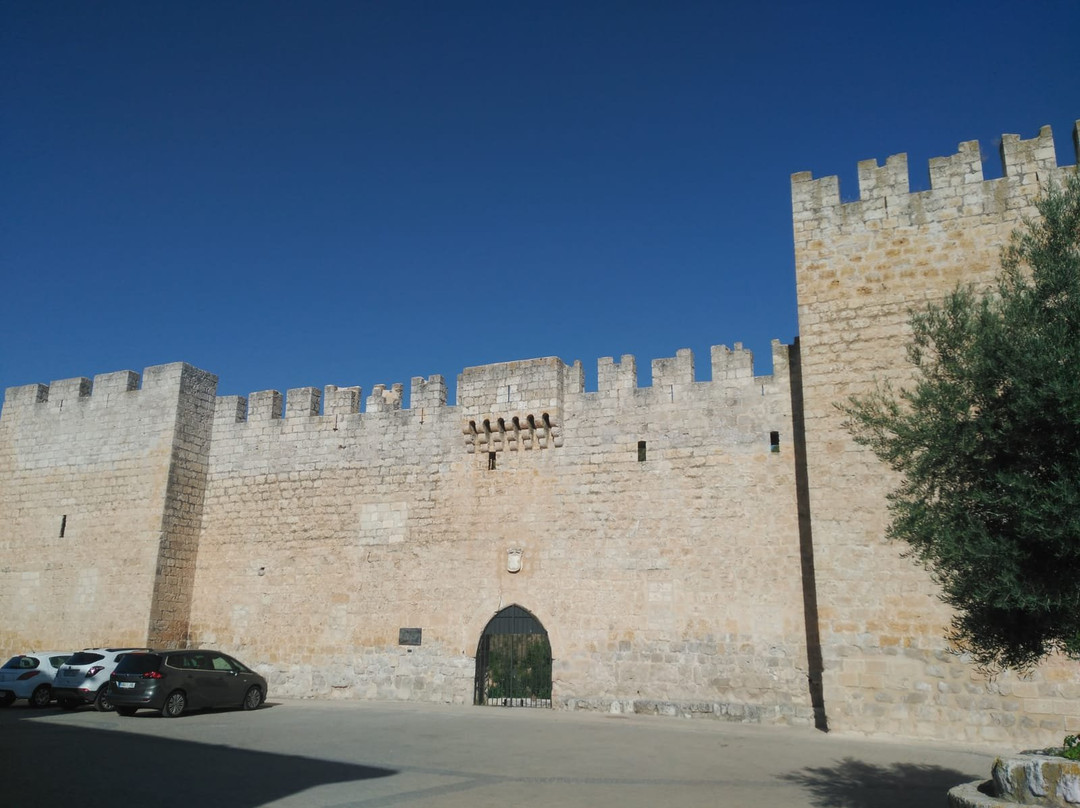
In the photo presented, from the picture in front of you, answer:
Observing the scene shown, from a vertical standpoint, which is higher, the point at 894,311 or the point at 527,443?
the point at 894,311

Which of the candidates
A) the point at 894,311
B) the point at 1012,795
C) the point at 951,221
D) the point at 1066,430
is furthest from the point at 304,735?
the point at 951,221

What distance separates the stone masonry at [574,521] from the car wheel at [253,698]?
6.46ft

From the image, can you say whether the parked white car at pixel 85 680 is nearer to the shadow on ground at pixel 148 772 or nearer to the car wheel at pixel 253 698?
the car wheel at pixel 253 698

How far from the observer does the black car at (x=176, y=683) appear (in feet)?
41.6

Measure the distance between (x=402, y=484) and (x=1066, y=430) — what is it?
42.3ft

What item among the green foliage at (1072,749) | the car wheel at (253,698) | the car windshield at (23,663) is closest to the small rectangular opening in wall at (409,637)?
the car wheel at (253,698)

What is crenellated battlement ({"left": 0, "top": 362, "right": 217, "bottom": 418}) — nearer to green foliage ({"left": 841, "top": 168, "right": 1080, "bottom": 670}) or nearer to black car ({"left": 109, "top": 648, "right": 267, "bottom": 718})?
black car ({"left": 109, "top": 648, "right": 267, "bottom": 718})

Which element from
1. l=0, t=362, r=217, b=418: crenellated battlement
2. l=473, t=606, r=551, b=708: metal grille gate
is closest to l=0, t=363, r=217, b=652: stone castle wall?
l=0, t=362, r=217, b=418: crenellated battlement

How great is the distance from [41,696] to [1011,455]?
15.5m

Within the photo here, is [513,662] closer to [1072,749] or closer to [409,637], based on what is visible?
[409,637]

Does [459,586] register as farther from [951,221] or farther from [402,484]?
[951,221]

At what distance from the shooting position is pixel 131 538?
17.6 m

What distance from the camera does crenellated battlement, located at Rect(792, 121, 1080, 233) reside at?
12156 millimetres

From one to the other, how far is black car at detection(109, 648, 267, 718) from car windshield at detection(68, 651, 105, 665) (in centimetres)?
141
